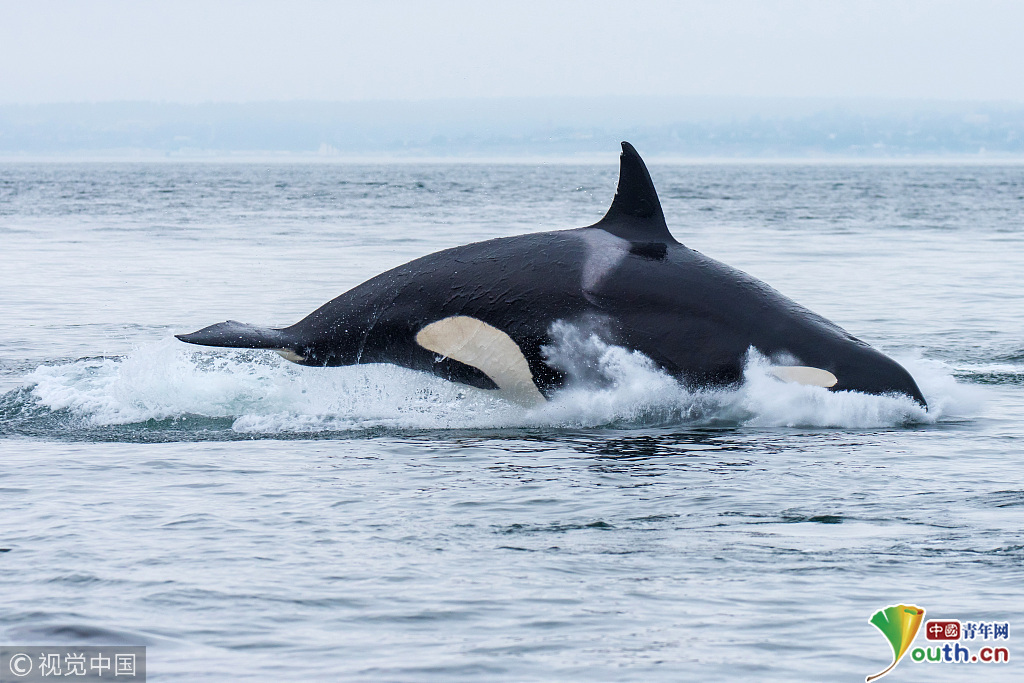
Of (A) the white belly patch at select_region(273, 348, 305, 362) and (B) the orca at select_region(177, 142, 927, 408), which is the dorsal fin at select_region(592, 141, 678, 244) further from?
(A) the white belly patch at select_region(273, 348, 305, 362)

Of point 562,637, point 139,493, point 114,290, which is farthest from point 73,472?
point 114,290

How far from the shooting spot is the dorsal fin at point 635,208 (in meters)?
10.7

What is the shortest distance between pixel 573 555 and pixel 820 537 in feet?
4.42

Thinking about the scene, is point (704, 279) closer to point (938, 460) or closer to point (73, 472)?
point (938, 460)

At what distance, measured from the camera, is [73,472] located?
8.70 meters

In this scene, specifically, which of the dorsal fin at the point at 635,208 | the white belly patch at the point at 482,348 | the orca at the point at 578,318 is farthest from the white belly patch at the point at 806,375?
the white belly patch at the point at 482,348

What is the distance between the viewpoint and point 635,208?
10.8 metres

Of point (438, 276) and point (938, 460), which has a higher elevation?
point (438, 276)

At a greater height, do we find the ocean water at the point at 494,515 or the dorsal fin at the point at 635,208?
the dorsal fin at the point at 635,208
